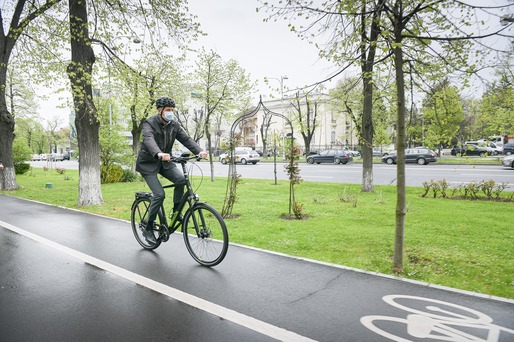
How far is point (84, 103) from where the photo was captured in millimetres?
10117

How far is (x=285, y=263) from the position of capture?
4.80 metres

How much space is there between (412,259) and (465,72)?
273 centimetres

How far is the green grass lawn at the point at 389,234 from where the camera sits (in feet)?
14.9

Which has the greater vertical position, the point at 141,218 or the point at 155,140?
the point at 155,140

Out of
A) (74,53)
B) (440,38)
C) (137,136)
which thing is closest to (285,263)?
(440,38)

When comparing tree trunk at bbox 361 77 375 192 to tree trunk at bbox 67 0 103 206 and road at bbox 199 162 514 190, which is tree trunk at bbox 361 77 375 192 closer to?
road at bbox 199 162 514 190

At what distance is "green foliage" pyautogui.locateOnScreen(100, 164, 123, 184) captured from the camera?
1938 cm

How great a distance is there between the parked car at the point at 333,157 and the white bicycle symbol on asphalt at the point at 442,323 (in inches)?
1282

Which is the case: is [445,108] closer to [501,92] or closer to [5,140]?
[501,92]

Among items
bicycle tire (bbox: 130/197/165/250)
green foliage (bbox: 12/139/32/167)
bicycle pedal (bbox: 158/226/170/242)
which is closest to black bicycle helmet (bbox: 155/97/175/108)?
bicycle tire (bbox: 130/197/165/250)

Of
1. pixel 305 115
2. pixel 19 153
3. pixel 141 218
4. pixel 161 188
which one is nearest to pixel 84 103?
pixel 141 218

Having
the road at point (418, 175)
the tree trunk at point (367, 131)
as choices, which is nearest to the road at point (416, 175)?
the road at point (418, 175)

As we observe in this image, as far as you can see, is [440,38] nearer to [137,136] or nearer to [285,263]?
[285,263]

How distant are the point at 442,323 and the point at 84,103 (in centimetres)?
1024
